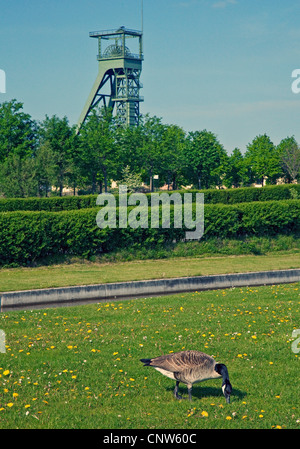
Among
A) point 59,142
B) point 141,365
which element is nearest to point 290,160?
point 59,142

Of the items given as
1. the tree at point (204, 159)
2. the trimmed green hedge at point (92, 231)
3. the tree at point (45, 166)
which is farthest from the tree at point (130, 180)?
the trimmed green hedge at point (92, 231)

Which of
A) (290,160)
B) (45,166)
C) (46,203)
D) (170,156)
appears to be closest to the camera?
(46,203)

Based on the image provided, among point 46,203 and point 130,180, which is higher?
point 130,180

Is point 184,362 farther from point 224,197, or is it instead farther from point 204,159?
point 204,159

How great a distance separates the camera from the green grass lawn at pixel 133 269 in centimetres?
2030

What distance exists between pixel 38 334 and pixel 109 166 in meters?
45.4

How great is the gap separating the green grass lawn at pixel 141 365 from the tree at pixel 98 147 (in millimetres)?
42109

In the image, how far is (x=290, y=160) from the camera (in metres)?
71.4

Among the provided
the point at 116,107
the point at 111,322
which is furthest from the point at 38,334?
the point at 116,107

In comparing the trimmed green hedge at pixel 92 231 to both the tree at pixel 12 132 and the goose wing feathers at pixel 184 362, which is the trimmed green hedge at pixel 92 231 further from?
the tree at pixel 12 132

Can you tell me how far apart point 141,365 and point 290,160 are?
65405mm

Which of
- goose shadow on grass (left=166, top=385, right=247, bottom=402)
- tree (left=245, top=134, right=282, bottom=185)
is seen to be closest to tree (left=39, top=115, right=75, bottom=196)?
tree (left=245, top=134, right=282, bottom=185)

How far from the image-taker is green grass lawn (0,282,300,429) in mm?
7570

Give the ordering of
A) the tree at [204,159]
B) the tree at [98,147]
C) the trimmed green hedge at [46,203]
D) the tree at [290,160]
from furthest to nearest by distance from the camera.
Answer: the tree at [290,160] < the tree at [204,159] < the tree at [98,147] < the trimmed green hedge at [46,203]
